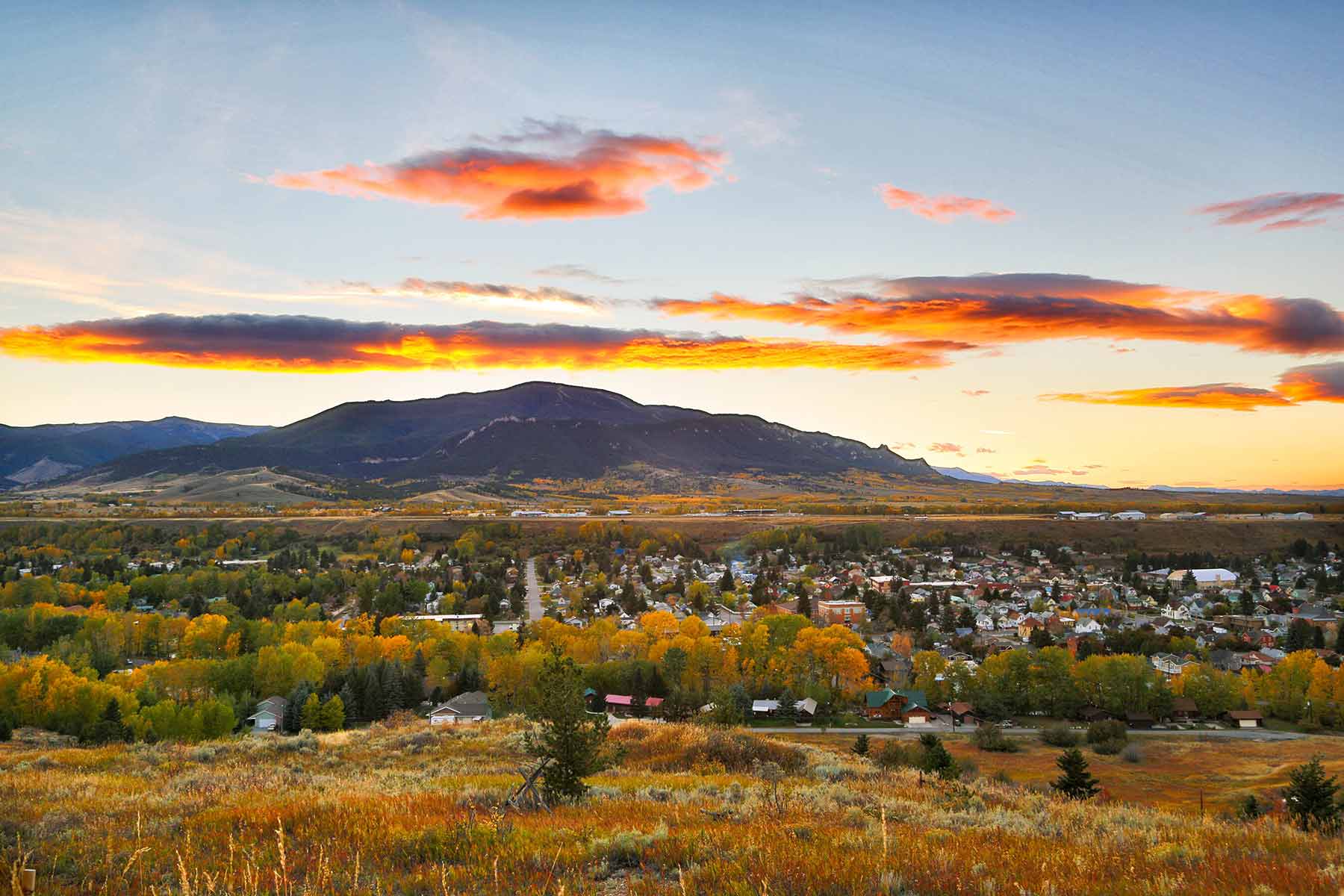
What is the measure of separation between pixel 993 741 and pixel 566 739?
39.2 meters

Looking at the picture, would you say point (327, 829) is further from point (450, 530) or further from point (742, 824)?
point (450, 530)

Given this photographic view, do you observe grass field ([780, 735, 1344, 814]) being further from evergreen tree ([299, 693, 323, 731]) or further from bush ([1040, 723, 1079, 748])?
evergreen tree ([299, 693, 323, 731])

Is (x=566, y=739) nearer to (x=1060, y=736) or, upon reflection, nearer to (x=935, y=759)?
(x=935, y=759)

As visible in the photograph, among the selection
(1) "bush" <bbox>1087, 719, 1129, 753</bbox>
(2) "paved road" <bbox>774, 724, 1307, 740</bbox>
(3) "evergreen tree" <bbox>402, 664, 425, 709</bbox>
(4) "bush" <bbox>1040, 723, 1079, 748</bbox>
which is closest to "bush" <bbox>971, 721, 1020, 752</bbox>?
(4) "bush" <bbox>1040, 723, 1079, 748</bbox>

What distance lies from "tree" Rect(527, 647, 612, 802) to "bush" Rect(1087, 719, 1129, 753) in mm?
44011

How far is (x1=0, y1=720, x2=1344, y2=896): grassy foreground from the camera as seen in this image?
673 cm

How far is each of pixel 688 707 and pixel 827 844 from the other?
38.6 m

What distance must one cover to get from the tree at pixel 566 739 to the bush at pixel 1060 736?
4163cm

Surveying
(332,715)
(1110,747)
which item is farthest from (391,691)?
(1110,747)

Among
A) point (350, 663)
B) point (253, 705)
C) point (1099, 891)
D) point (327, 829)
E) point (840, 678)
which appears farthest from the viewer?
point (840, 678)

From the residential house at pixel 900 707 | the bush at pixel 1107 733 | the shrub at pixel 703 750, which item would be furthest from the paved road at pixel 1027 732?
the shrub at pixel 703 750

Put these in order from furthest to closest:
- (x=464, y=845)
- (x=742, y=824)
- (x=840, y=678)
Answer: (x=840, y=678)
(x=742, y=824)
(x=464, y=845)

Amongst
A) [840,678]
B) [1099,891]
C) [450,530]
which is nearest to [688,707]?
[840,678]

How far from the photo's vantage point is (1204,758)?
41.5 m
